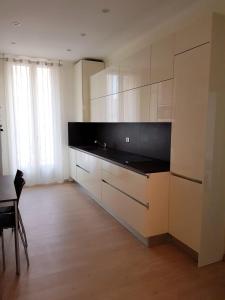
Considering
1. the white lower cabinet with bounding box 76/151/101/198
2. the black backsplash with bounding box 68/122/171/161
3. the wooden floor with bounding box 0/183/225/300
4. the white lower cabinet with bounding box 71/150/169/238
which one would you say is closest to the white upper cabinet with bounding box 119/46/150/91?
the black backsplash with bounding box 68/122/171/161

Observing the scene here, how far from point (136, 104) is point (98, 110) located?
1.37 metres

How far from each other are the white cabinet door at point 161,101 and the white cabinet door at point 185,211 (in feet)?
2.35

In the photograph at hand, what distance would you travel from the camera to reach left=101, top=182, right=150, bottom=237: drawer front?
8.62 feet

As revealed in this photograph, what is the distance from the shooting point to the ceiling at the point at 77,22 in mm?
2564

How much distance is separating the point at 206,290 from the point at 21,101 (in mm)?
4422

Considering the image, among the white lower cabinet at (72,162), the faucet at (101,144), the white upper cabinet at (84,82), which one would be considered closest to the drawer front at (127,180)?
the faucet at (101,144)

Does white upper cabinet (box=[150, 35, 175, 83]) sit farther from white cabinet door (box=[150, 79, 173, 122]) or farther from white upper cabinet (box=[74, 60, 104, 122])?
white upper cabinet (box=[74, 60, 104, 122])

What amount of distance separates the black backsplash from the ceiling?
1367 millimetres

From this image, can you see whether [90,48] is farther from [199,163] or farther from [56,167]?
[199,163]

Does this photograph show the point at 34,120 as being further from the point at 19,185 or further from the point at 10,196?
the point at 10,196

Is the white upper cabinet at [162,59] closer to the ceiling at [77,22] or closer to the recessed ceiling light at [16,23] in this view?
the ceiling at [77,22]

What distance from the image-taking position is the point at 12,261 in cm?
240

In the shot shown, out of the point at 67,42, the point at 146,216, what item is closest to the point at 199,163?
the point at 146,216

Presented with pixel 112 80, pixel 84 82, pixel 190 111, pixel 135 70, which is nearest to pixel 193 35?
pixel 190 111
